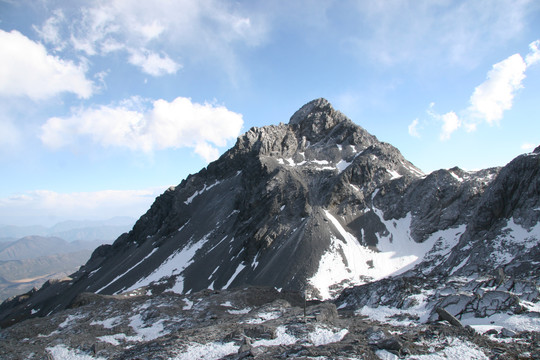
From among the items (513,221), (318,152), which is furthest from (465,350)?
(318,152)

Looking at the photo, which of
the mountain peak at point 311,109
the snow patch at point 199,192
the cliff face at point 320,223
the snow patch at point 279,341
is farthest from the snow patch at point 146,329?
the mountain peak at point 311,109

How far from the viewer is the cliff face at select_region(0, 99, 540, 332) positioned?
53.0 metres

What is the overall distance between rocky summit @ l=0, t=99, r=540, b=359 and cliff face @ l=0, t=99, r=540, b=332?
15.2 inches

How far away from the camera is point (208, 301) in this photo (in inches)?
1722

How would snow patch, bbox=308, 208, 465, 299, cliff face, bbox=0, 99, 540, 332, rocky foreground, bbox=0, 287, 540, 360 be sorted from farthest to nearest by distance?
1. snow patch, bbox=308, 208, 465, 299
2. cliff face, bbox=0, 99, 540, 332
3. rocky foreground, bbox=0, 287, 540, 360

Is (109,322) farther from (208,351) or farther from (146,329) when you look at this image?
(208,351)

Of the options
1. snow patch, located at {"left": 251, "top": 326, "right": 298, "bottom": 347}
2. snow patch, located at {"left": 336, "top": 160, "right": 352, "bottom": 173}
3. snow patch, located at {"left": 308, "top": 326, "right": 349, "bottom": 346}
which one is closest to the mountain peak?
snow patch, located at {"left": 336, "top": 160, "right": 352, "bottom": 173}

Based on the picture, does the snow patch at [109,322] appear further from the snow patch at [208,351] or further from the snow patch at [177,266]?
the snow patch at [177,266]

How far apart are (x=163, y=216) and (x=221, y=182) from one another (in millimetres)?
26724

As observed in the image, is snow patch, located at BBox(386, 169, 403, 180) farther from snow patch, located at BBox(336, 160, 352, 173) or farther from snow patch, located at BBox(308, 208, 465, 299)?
snow patch, located at BBox(308, 208, 465, 299)

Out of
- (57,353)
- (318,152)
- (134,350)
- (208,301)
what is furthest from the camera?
(318,152)

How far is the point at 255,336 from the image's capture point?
2106cm

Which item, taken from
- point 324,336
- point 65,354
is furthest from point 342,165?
point 65,354

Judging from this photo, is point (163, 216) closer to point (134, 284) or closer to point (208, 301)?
point (134, 284)
